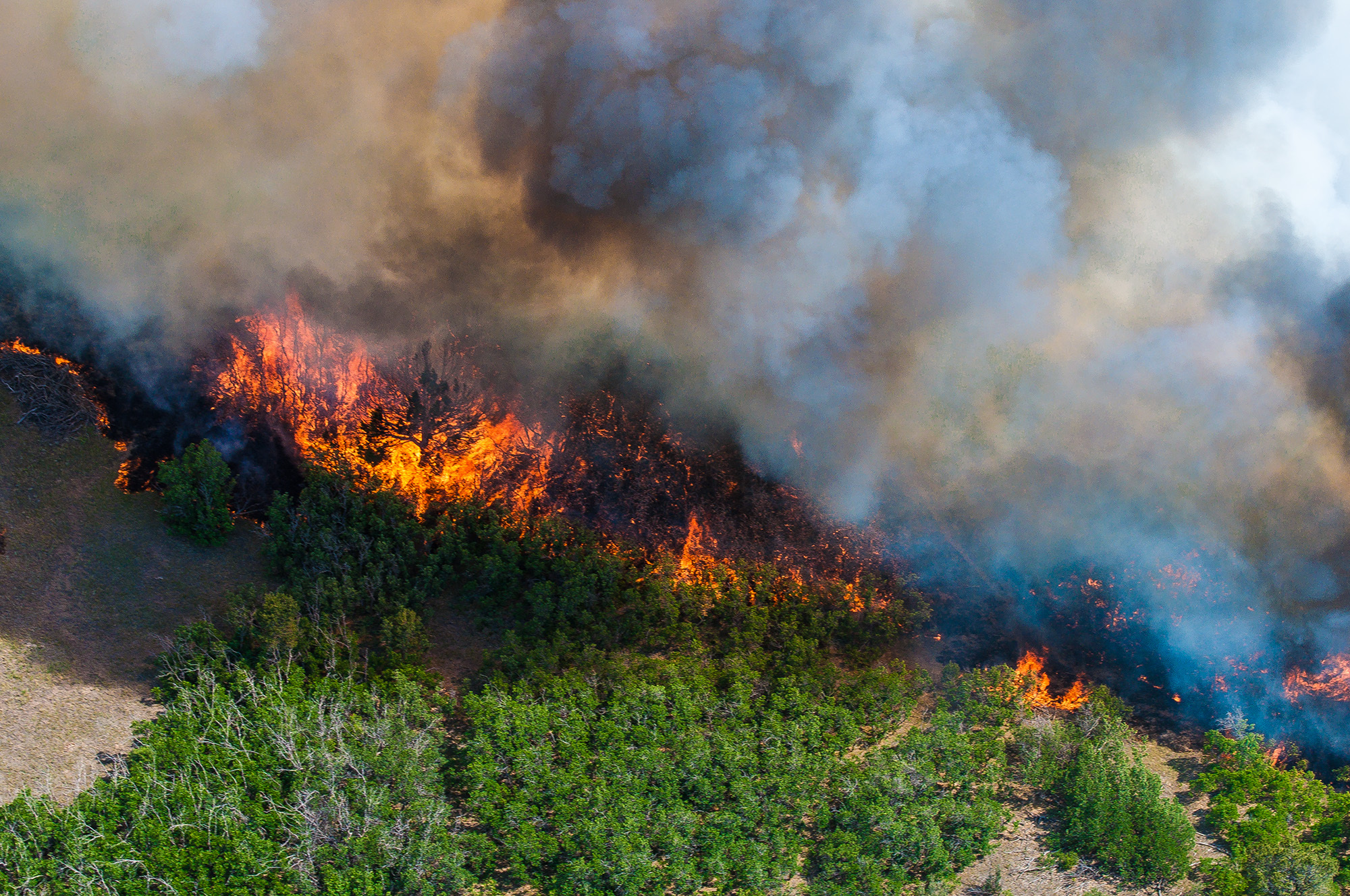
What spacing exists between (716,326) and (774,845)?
12920 mm

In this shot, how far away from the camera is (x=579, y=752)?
21.2 meters

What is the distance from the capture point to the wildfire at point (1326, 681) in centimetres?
2402

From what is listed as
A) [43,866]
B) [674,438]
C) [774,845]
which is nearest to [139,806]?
[43,866]

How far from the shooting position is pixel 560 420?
87.6ft

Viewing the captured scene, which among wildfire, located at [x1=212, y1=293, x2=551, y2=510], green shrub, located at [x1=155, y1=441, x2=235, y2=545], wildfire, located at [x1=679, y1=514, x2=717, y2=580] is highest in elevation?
wildfire, located at [x1=212, y1=293, x2=551, y2=510]

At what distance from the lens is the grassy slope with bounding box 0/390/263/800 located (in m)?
21.4

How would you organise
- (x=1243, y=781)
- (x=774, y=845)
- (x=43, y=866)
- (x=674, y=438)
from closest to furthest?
(x=43, y=866) → (x=774, y=845) → (x=1243, y=781) → (x=674, y=438)

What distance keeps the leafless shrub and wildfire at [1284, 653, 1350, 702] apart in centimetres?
3156

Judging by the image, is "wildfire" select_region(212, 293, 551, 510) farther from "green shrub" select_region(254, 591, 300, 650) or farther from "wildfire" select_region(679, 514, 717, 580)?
"green shrub" select_region(254, 591, 300, 650)

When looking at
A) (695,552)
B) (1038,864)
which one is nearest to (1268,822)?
(1038,864)

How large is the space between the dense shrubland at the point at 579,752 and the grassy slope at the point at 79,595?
1044 mm

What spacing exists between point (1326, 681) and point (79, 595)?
100ft

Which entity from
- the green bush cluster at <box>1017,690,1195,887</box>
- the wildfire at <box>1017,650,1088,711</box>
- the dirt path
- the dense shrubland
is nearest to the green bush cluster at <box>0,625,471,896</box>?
the dense shrubland

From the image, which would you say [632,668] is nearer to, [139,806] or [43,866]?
[139,806]
